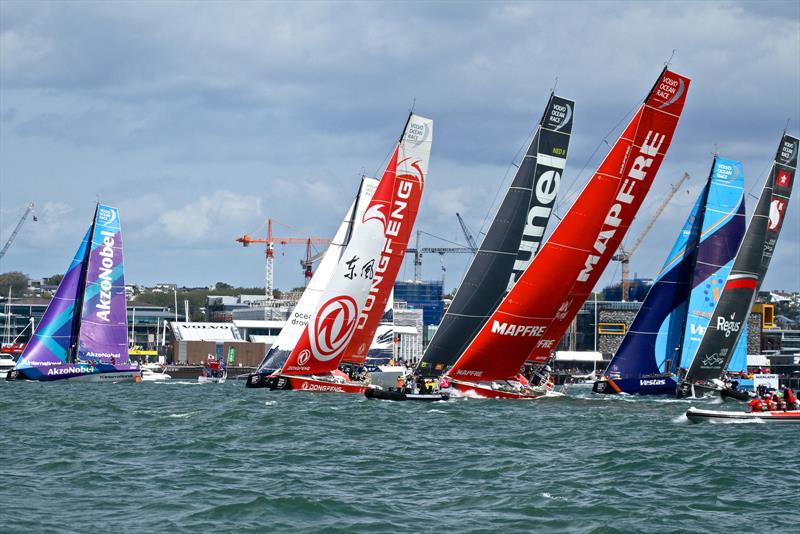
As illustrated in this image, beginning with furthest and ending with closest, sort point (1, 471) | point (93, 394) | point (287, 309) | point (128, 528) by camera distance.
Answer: point (287, 309), point (93, 394), point (1, 471), point (128, 528)

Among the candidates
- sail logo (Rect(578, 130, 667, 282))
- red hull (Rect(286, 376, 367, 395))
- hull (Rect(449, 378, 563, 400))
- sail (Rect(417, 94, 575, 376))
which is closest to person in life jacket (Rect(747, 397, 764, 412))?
sail logo (Rect(578, 130, 667, 282))

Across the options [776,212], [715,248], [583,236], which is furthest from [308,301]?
[776,212]

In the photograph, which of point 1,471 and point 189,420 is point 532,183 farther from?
point 1,471

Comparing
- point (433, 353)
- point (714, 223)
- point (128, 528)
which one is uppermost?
point (714, 223)

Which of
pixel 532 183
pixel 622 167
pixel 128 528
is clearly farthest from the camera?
pixel 532 183

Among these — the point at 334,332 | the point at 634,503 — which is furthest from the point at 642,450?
the point at 334,332

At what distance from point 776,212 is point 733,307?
18.1ft

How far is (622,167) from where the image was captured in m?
47.2

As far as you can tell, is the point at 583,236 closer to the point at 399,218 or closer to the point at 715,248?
the point at 399,218

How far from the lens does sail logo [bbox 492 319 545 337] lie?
47.6 m

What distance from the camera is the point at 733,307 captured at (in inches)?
2279

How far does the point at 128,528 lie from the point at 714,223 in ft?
142

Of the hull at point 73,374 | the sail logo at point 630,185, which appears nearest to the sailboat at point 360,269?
the sail logo at point 630,185

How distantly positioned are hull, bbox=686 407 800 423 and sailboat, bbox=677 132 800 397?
15554 millimetres
